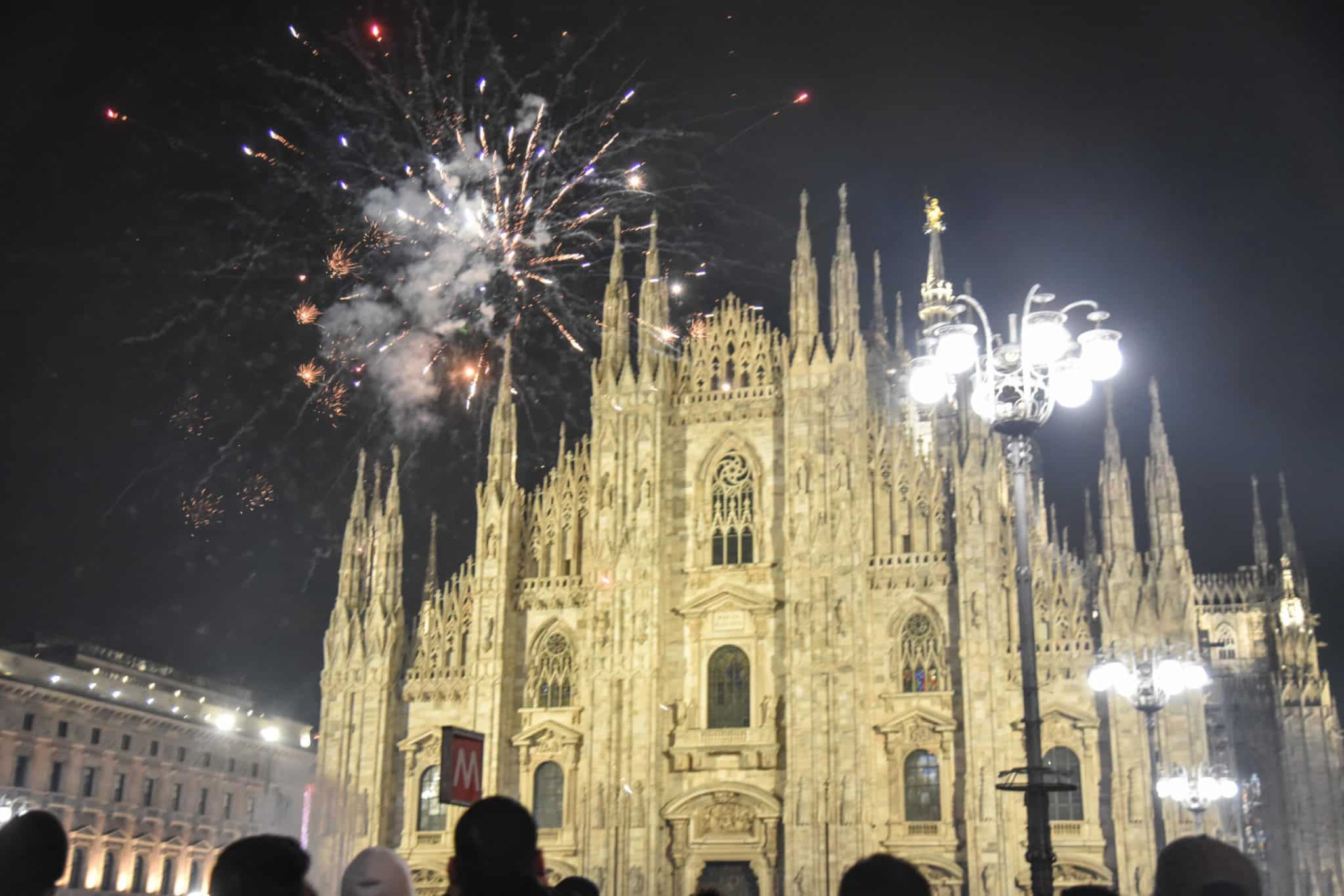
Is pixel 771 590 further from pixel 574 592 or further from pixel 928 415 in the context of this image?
pixel 928 415

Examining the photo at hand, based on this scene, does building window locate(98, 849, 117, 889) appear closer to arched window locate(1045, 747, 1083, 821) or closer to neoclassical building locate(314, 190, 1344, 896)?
neoclassical building locate(314, 190, 1344, 896)

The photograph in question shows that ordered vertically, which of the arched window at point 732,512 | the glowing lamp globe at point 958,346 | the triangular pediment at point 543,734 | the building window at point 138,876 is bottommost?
the building window at point 138,876

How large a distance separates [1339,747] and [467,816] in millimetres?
55932

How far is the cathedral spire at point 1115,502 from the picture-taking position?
35031mm

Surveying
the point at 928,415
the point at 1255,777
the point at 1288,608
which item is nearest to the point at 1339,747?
the point at 1255,777

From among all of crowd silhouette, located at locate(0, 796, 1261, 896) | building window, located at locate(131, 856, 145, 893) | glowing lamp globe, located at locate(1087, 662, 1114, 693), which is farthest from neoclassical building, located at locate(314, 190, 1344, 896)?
crowd silhouette, located at locate(0, 796, 1261, 896)

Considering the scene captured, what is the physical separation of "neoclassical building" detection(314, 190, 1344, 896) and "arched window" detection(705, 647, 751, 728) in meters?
0.08

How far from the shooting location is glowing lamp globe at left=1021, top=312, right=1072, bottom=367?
16.2 meters

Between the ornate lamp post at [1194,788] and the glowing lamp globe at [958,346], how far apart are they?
16991 millimetres

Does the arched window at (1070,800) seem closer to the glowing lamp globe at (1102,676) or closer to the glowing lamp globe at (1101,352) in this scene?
the glowing lamp globe at (1102,676)

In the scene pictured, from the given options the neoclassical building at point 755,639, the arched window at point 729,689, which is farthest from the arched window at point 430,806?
the arched window at point 729,689

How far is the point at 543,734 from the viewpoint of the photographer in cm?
3838

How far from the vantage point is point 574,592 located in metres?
39.4

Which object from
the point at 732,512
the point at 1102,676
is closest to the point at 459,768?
the point at 1102,676
